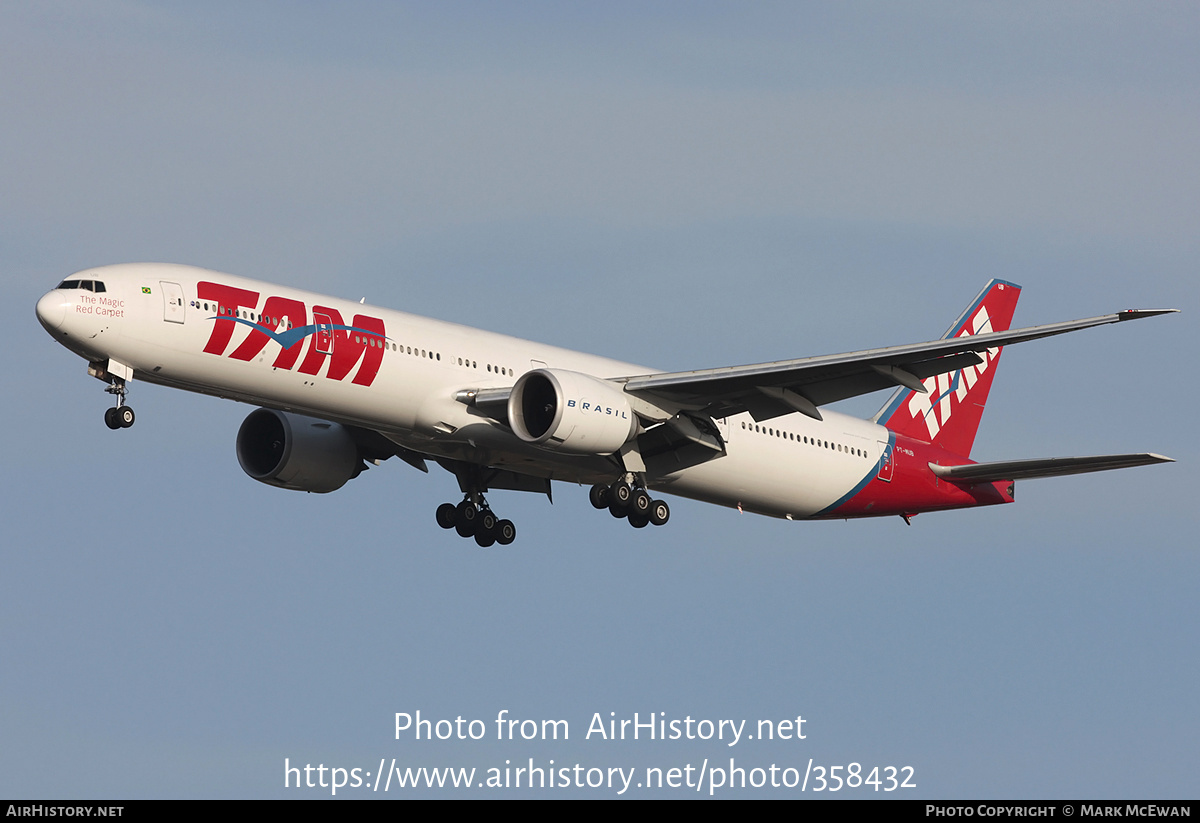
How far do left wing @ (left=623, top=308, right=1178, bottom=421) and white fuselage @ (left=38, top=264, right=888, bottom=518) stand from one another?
1927 mm

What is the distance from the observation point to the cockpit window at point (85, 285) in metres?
35.7

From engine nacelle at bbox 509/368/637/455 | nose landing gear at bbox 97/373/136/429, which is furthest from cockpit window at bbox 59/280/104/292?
engine nacelle at bbox 509/368/637/455


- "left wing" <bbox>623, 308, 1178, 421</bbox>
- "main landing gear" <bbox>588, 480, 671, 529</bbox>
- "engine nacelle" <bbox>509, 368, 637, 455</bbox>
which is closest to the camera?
"left wing" <bbox>623, 308, 1178, 421</bbox>

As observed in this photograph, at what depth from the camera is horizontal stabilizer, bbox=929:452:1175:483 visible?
39.6 meters

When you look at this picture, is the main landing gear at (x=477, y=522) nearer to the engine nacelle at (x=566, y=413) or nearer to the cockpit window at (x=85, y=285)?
the engine nacelle at (x=566, y=413)

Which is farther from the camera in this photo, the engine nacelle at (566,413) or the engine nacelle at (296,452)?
Answer: the engine nacelle at (296,452)

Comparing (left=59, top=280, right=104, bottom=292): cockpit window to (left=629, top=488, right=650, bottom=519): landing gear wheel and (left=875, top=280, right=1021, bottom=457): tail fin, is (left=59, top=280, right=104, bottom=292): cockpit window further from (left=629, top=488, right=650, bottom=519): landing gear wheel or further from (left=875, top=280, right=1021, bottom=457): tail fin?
(left=875, top=280, right=1021, bottom=457): tail fin

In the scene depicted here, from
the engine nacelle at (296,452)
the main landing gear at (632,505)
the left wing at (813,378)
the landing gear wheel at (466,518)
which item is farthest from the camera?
the landing gear wheel at (466,518)

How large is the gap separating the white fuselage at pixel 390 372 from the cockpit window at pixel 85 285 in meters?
0.10

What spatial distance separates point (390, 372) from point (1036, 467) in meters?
17.0

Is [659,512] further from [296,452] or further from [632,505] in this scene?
[296,452]

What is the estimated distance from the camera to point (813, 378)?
39531 millimetres

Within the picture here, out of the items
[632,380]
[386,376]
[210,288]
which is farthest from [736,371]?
[210,288]

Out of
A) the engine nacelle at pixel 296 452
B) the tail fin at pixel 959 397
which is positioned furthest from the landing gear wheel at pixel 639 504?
the tail fin at pixel 959 397
